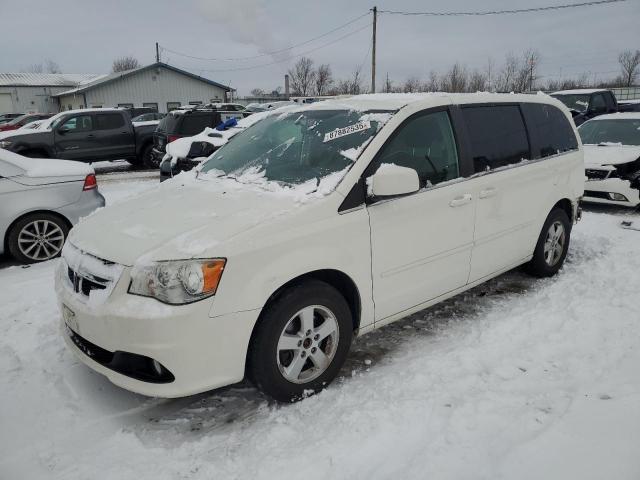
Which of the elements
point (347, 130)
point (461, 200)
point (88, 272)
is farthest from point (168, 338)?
point (461, 200)

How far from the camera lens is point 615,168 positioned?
24.9ft

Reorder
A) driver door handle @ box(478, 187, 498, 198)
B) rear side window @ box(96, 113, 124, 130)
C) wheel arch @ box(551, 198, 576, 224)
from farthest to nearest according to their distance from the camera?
→ rear side window @ box(96, 113, 124, 130), wheel arch @ box(551, 198, 576, 224), driver door handle @ box(478, 187, 498, 198)

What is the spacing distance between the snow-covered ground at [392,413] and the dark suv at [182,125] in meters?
8.19

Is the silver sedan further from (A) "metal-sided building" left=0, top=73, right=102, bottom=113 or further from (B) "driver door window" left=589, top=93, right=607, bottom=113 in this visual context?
(A) "metal-sided building" left=0, top=73, right=102, bottom=113

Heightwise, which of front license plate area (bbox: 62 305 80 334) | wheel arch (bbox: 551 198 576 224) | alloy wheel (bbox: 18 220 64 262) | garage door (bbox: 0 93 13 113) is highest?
garage door (bbox: 0 93 13 113)

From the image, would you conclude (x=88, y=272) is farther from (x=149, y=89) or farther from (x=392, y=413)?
(x=149, y=89)

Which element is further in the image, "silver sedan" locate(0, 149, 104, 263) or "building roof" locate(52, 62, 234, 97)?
"building roof" locate(52, 62, 234, 97)

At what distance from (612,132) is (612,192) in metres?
1.77

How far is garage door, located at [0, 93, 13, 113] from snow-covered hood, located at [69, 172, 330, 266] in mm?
49184

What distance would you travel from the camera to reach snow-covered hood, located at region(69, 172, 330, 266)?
2551 mm

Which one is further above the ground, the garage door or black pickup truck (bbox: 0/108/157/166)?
the garage door

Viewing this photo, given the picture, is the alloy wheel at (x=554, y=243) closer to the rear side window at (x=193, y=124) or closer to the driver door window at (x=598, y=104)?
the rear side window at (x=193, y=124)

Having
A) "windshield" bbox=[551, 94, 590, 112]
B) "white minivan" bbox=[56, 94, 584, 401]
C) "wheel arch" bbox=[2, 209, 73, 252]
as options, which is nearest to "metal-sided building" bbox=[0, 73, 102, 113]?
"windshield" bbox=[551, 94, 590, 112]

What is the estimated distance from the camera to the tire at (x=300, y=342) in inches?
106
